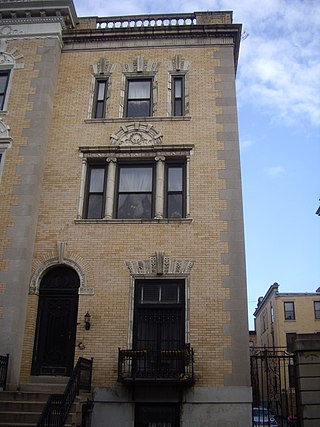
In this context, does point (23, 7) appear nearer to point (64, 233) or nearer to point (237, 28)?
point (237, 28)

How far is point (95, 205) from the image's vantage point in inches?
572

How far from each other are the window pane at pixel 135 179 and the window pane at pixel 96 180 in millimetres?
631

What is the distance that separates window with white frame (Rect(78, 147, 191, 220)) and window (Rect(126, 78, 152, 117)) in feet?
6.13

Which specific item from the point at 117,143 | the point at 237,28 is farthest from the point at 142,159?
the point at 237,28

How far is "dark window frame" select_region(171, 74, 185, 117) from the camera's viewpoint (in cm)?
1559

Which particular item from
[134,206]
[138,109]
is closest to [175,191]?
[134,206]

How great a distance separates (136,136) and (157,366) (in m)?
7.19

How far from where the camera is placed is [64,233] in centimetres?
1394

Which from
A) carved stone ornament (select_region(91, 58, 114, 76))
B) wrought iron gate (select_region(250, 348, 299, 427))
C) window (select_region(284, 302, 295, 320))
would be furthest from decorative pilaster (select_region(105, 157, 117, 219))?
window (select_region(284, 302, 295, 320))

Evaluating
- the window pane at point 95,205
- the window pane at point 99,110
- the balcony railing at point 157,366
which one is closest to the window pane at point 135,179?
the window pane at point 95,205

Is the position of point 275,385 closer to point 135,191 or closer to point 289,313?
point 135,191

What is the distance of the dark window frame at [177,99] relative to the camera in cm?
1559

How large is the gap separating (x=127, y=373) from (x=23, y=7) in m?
13.3

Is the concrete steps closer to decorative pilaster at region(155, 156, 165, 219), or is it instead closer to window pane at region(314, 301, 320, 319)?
decorative pilaster at region(155, 156, 165, 219)
